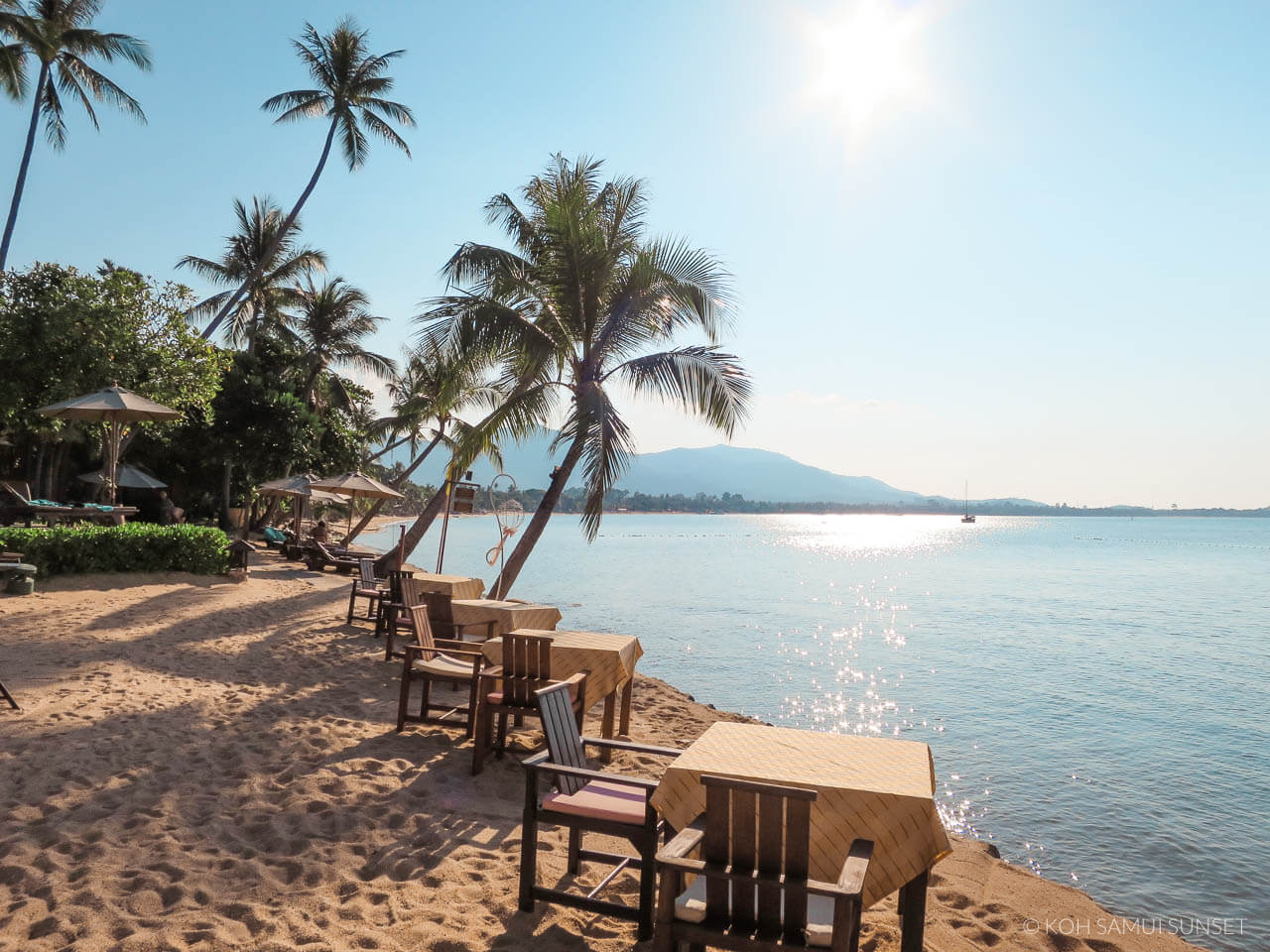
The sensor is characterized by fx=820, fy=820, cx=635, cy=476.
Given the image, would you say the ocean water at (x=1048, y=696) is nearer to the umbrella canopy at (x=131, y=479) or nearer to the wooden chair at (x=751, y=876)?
the wooden chair at (x=751, y=876)

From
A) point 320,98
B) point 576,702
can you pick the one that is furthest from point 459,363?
point 320,98

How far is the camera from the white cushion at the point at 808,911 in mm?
2629

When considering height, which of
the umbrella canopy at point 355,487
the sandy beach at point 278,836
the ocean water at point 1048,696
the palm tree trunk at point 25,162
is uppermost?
the palm tree trunk at point 25,162

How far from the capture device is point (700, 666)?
14.6 m

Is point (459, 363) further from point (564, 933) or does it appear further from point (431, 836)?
point (564, 933)

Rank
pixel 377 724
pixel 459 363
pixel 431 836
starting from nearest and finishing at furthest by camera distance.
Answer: pixel 431 836 → pixel 377 724 → pixel 459 363

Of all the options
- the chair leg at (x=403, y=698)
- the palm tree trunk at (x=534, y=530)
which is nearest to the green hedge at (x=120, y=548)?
the palm tree trunk at (x=534, y=530)

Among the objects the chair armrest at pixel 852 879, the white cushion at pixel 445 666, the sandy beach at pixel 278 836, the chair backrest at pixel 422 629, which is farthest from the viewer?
the chair backrest at pixel 422 629

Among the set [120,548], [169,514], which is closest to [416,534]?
[120,548]

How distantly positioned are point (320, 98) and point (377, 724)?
24602 mm

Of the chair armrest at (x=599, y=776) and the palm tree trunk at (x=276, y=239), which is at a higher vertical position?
the palm tree trunk at (x=276, y=239)

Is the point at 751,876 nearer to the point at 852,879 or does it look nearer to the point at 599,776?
the point at 852,879

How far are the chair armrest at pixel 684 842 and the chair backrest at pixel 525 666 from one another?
2.75 m

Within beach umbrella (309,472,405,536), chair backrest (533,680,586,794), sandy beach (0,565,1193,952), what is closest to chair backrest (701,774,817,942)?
sandy beach (0,565,1193,952)
